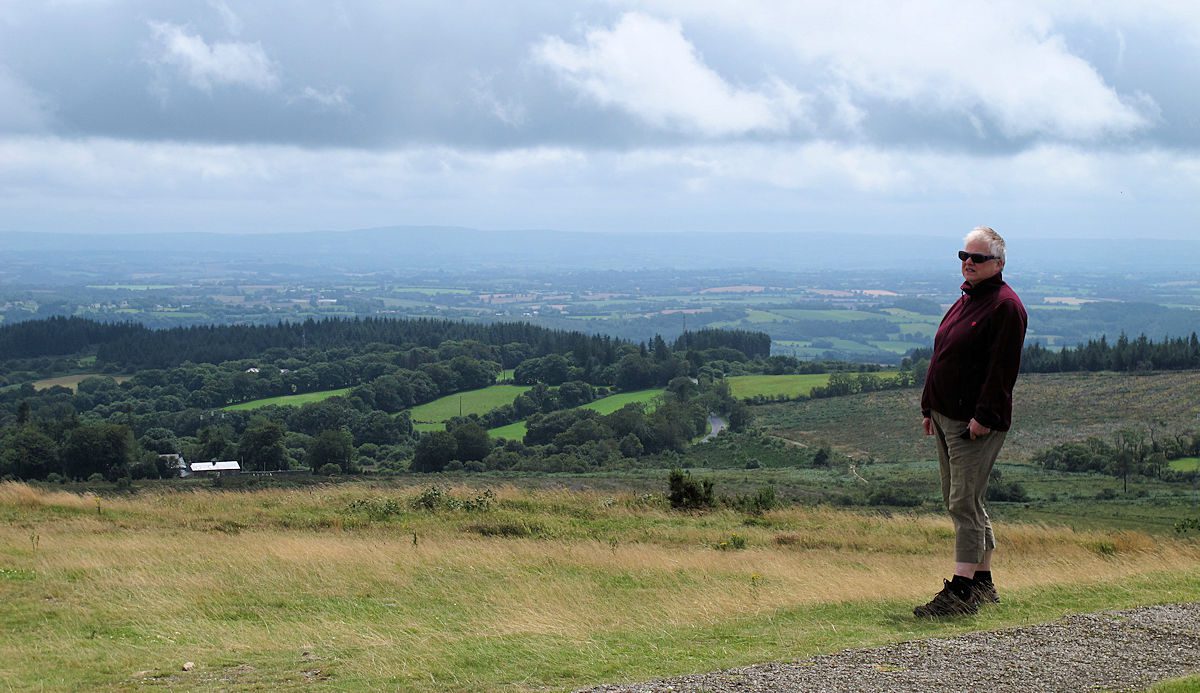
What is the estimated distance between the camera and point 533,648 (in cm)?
738

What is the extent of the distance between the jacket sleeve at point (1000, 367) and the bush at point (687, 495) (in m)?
9.76

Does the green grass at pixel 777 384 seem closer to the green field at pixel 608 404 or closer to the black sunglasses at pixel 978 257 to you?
the green field at pixel 608 404

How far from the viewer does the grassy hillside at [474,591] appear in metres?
7.09

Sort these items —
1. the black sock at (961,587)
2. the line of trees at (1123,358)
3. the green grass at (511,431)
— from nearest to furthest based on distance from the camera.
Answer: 1. the black sock at (961,587)
2. the green grass at (511,431)
3. the line of trees at (1123,358)

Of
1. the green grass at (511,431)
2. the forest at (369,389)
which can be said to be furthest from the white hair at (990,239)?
the green grass at (511,431)

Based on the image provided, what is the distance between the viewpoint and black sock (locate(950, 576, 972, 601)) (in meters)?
7.87

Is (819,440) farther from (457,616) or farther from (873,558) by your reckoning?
(457,616)

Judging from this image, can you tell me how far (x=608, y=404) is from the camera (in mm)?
81125

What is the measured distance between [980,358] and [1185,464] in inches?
1739

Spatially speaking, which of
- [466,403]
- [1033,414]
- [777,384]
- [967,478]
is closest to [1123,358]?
[1033,414]

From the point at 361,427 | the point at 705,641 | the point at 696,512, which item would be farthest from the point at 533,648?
the point at 361,427

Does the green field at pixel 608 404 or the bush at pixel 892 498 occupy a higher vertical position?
the bush at pixel 892 498

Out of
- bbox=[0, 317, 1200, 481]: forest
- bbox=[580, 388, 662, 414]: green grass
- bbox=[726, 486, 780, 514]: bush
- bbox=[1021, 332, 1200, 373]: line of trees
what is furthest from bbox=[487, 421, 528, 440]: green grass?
bbox=[726, 486, 780, 514]: bush

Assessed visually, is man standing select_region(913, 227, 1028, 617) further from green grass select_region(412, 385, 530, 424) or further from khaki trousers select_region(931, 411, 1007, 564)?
green grass select_region(412, 385, 530, 424)
